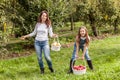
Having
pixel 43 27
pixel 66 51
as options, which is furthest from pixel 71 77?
pixel 66 51

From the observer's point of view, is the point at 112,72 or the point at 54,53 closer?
the point at 112,72

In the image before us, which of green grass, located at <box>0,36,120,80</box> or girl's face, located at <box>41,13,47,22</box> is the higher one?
girl's face, located at <box>41,13,47,22</box>

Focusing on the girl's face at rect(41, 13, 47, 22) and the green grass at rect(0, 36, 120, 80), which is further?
the girl's face at rect(41, 13, 47, 22)

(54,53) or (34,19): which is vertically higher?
(34,19)

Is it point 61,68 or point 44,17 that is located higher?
point 44,17

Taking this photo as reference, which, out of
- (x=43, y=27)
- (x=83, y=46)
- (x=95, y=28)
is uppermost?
(x=43, y=27)

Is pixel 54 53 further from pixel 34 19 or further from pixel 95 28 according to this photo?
pixel 95 28

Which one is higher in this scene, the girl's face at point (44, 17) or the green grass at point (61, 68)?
the girl's face at point (44, 17)

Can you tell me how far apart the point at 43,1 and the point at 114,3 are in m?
7.04

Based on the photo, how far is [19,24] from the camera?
50.1ft

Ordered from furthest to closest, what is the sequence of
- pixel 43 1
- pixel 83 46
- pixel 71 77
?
pixel 43 1, pixel 83 46, pixel 71 77

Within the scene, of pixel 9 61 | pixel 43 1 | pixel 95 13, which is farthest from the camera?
pixel 95 13

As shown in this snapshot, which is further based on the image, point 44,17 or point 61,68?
point 61,68

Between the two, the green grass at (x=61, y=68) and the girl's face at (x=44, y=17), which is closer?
the green grass at (x=61, y=68)
